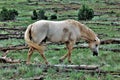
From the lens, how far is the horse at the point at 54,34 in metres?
16.4

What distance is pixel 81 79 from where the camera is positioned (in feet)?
43.2

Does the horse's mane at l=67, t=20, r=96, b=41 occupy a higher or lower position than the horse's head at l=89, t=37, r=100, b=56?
higher

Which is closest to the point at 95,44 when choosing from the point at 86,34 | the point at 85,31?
the point at 86,34

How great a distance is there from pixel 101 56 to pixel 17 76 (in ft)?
22.2

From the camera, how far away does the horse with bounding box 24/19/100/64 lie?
16422 millimetres

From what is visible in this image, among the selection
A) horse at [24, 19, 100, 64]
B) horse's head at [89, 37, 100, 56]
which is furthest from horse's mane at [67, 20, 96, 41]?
horse's head at [89, 37, 100, 56]

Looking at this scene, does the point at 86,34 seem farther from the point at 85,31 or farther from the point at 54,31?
the point at 54,31

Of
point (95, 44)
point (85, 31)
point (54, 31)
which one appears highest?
point (54, 31)

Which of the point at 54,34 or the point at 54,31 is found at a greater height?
the point at 54,31

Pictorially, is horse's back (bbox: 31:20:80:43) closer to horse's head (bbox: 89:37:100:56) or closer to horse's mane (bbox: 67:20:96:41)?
horse's mane (bbox: 67:20:96:41)

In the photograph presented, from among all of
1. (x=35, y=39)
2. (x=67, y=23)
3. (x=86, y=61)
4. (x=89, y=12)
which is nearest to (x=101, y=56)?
(x=86, y=61)

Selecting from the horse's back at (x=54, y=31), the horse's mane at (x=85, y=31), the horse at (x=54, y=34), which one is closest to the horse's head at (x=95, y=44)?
the horse at (x=54, y=34)

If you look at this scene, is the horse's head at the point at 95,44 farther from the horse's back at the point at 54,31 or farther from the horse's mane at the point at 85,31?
the horse's back at the point at 54,31

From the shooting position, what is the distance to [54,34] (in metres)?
17.0
